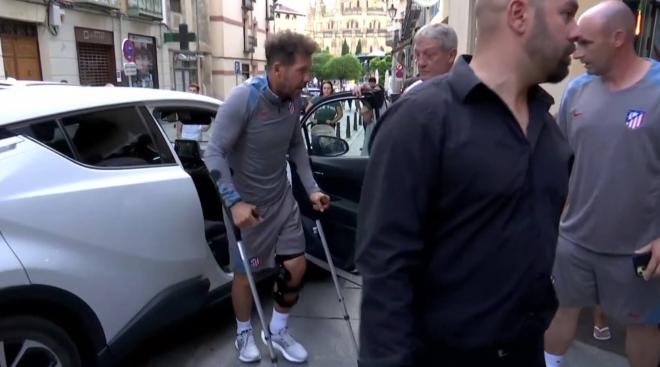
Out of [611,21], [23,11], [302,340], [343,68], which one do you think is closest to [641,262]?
[611,21]

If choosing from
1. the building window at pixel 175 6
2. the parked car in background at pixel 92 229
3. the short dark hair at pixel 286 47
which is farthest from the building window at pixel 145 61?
the short dark hair at pixel 286 47

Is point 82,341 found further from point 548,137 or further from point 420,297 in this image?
point 548,137

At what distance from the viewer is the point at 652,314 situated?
7.91ft

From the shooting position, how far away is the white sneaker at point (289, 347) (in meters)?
3.29

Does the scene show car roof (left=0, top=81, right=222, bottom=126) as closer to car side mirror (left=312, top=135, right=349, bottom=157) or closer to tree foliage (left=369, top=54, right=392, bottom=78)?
car side mirror (left=312, top=135, right=349, bottom=157)

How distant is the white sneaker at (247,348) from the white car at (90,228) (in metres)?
0.31

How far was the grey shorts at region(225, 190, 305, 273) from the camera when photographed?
10.1 ft

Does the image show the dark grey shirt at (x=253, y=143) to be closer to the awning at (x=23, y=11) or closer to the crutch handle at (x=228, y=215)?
the crutch handle at (x=228, y=215)

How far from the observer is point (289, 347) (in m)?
3.32

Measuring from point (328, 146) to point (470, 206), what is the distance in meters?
3.00

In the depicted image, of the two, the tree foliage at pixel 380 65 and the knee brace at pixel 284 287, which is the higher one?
the tree foliage at pixel 380 65

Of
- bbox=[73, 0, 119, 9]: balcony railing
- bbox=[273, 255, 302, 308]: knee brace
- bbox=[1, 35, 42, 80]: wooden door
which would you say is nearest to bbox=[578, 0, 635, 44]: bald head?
bbox=[273, 255, 302, 308]: knee brace

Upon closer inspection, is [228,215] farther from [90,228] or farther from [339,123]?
[339,123]

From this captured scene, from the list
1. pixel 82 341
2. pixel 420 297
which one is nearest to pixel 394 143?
pixel 420 297
